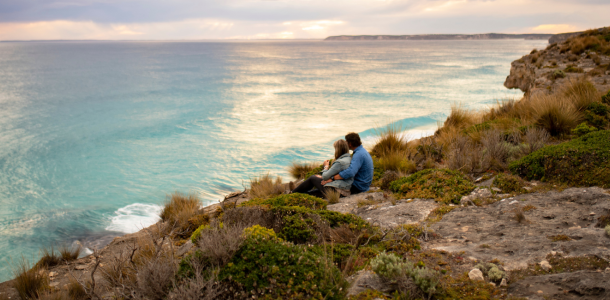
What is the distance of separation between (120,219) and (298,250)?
903 centimetres

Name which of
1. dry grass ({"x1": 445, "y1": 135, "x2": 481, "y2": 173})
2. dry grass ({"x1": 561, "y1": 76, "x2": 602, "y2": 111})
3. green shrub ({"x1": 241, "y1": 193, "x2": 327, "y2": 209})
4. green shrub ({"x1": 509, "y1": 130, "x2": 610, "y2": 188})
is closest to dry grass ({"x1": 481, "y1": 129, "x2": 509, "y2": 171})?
dry grass ({"x1": 445, "y1": 135, "x2": 481, "y2": 173})

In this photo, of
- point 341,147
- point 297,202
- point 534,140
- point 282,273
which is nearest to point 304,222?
point 282,273

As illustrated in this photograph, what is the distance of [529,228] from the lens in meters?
3.64

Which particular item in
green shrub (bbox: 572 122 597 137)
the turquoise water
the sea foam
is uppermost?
green shrub (bbox: 572 122 597 137)

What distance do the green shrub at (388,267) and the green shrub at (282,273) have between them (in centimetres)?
34

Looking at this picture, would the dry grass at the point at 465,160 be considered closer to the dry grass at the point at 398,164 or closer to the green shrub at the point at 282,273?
the dry grass at the point at 398,164

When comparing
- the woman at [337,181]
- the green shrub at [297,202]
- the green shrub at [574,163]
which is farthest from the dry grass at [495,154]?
the green shrub at [297,202]

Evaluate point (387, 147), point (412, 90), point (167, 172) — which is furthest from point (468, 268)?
point (412, 90)

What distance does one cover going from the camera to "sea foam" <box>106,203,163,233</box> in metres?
9.19

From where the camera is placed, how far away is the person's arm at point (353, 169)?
650 centimetres

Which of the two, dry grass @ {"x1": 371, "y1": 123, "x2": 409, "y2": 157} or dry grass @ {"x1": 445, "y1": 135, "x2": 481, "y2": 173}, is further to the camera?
dry grass @ {"x1": 371, "y1": 123, "x2": 409, "y2": 157}

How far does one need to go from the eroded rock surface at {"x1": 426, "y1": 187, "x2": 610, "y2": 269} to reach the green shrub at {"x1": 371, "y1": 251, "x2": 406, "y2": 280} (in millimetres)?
988

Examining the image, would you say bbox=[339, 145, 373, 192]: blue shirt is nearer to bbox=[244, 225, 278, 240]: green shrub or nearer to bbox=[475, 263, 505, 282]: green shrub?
bbox=[244, 225, 278, 240]: green shrub

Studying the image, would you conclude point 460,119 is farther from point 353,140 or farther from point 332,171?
point 332,171
